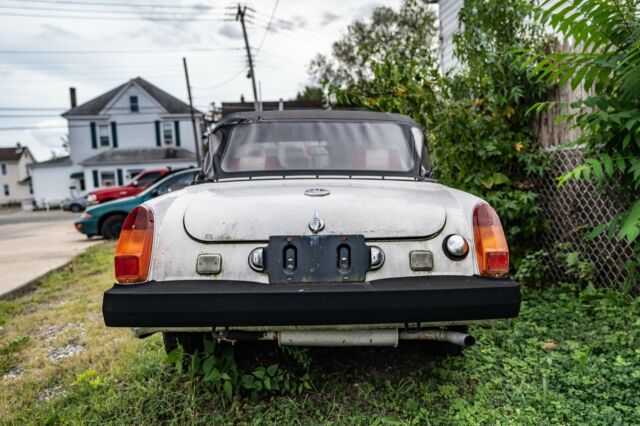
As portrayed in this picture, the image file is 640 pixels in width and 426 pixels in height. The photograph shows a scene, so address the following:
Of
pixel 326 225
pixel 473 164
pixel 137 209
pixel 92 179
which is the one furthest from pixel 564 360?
pixel 92 179

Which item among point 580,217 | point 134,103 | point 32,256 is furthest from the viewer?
point 134,103

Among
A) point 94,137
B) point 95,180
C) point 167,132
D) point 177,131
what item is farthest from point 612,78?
point 94,137

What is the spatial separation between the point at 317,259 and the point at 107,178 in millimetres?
35749

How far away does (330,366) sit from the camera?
3.04 meters

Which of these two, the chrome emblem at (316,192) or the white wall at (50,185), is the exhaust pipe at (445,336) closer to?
the chrome emblem at (316,192)

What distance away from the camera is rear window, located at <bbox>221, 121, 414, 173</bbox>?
3.28 meters

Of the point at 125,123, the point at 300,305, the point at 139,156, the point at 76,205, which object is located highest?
the point at 125,123

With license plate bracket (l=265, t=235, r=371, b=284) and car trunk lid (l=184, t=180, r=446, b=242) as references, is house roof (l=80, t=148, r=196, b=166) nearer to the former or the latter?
car trunk lid (l=184, t=180, r=446, b=242)

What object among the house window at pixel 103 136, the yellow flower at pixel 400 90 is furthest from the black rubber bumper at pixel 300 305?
the house window at pixel 103 136

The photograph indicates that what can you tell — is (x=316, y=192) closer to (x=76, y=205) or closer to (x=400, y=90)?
(x=400, y=90)

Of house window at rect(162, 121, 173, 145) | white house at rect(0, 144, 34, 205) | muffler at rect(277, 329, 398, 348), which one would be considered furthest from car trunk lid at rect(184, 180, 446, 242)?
white house at rect(0, 144, 34, 205)

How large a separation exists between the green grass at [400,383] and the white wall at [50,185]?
3875 cm

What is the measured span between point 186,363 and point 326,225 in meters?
1.36

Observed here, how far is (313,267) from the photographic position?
2.32 meters
